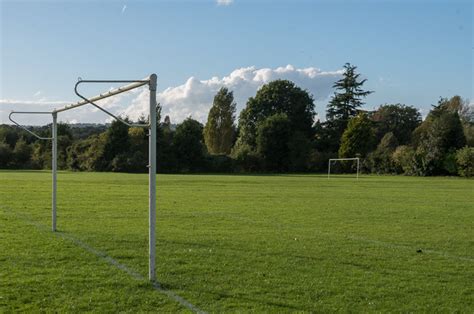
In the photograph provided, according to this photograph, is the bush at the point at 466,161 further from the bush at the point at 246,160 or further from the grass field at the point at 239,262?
the grass field at the point at 239,262

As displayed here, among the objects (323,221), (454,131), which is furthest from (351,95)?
(323,221)

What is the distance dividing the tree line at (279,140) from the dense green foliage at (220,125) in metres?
0.17

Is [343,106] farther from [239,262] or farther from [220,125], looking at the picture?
[239,262]


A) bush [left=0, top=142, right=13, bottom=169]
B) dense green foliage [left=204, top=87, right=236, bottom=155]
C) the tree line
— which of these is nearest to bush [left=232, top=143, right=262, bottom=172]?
the tree line

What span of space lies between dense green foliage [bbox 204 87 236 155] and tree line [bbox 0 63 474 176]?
166 mm

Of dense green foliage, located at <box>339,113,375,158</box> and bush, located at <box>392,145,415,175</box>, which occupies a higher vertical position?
dense green foliage, located at <box>339,113,375,158</box>

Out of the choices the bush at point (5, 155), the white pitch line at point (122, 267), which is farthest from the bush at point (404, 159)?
the white pitch line at point (122, 267)

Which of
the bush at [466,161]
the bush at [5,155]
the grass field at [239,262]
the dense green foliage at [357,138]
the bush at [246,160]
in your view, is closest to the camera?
the grass field at [239,262]

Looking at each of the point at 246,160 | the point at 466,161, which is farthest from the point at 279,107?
the point at 466,161

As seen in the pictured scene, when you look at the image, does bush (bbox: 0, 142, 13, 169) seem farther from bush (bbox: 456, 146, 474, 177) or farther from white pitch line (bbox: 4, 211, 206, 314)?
white pitch line (bbox: 4, 211, 206, 314)

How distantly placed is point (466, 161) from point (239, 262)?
59668mm

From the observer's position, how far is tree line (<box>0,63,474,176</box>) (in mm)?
71750

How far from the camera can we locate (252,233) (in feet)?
43.5

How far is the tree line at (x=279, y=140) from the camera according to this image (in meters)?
71.8
